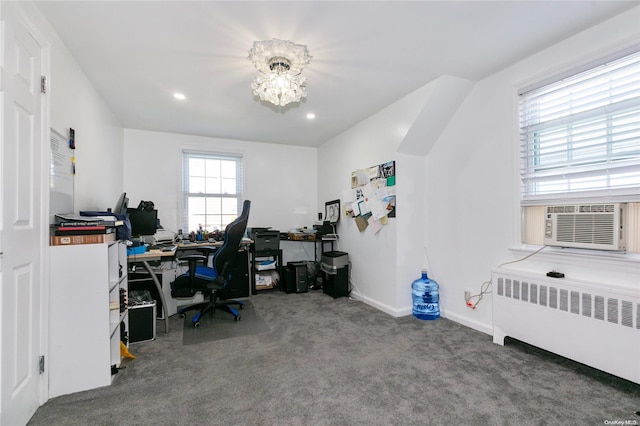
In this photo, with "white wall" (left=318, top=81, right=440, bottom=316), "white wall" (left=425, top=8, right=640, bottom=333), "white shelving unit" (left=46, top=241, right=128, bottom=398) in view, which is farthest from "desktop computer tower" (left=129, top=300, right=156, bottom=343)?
"white wall" (left=425, top=8, right=640, bottom=333)

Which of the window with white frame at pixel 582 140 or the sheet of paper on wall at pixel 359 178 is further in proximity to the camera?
the sheet of paper on wall at pixel 359 178

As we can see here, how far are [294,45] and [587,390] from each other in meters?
2.95

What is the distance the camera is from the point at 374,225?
11.7 ft

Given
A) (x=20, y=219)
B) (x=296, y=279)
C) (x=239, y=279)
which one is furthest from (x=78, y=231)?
(x=296, y=279)

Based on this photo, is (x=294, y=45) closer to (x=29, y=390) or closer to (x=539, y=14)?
(x=539, y=14)

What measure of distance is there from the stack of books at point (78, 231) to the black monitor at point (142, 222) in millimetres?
1407

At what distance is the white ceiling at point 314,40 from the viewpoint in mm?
1767

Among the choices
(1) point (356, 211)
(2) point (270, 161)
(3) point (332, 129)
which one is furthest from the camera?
(2) point (270, 161)

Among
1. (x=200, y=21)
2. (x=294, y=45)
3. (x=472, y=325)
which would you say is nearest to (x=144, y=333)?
(x=200, y=21)

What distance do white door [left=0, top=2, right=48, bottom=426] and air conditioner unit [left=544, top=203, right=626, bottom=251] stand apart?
337cm

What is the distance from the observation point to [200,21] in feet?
6.12

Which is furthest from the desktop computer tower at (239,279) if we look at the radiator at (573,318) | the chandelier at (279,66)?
the radiator at (573,318)

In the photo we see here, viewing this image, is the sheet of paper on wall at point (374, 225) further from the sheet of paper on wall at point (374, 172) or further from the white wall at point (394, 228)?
the sheet of paper on wall at point (374, 172)

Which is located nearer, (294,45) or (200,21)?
(200,21)
